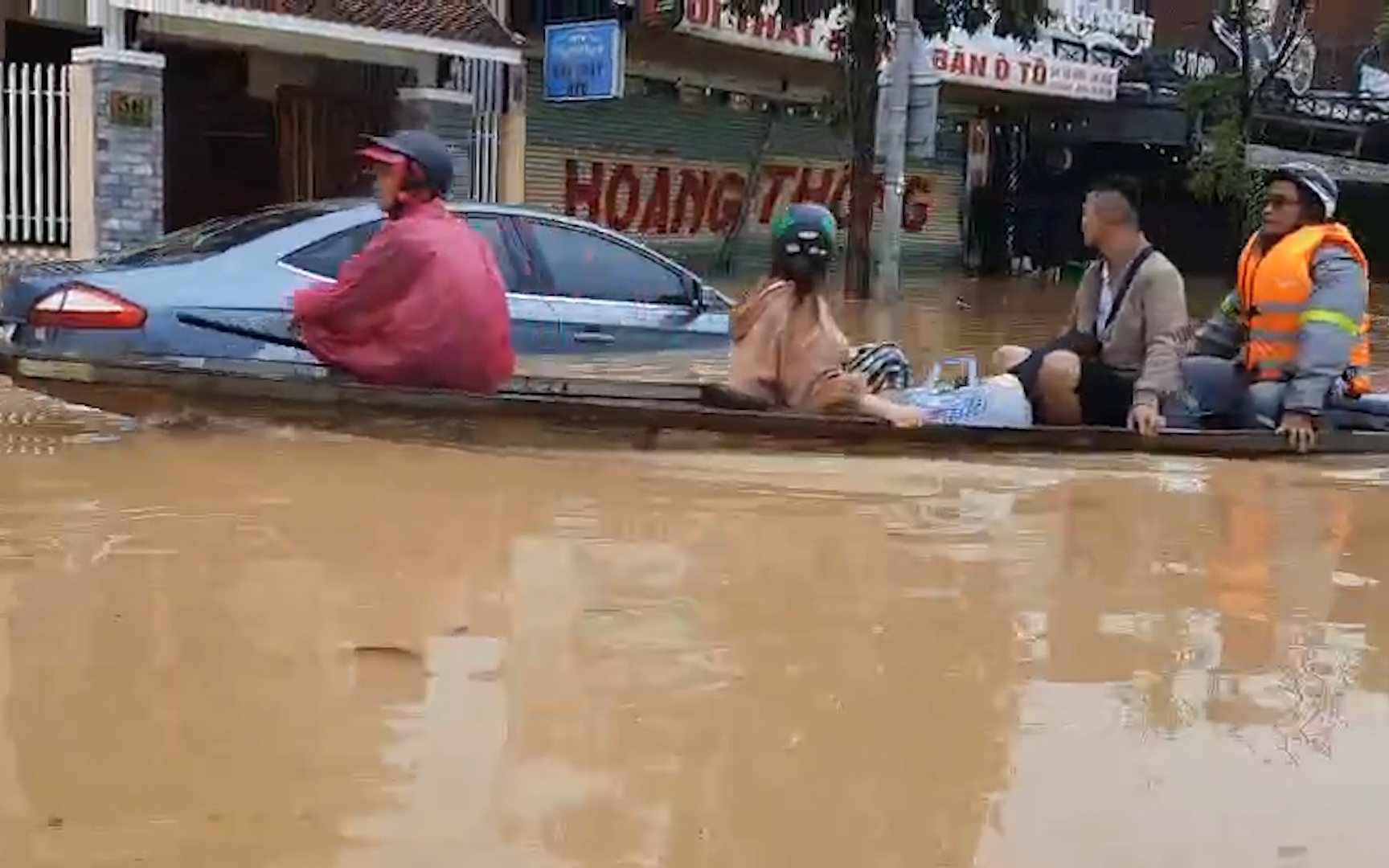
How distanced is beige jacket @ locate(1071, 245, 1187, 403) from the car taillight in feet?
12.8

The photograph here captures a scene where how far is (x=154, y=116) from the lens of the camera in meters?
13.6

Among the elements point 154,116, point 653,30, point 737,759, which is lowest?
point 737,759

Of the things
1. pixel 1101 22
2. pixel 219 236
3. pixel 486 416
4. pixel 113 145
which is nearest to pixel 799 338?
pixel 486 416

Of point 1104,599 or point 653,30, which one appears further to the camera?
point 653,30

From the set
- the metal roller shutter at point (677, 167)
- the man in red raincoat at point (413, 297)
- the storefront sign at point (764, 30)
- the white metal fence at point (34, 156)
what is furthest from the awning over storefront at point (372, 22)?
the man in red raincoat at point (413, 297)

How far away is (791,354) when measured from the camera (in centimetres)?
645

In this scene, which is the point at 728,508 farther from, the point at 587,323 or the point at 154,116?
the point at 154,116

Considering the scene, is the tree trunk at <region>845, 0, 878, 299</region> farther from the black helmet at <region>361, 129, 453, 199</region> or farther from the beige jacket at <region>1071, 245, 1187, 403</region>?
the black helmet at <region>361, 129, 453, 199</region>

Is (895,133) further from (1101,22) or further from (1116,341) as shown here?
(1101,22)

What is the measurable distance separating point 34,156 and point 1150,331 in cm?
1003

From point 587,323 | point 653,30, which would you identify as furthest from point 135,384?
point 653,30

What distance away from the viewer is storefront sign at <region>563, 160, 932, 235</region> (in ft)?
63.3

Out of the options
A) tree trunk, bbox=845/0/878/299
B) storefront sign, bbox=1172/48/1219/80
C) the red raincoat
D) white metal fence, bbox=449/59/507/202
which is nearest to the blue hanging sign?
white metal fence, bbox=449/59/507/202

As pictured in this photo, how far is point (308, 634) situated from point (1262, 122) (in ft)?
81.3
